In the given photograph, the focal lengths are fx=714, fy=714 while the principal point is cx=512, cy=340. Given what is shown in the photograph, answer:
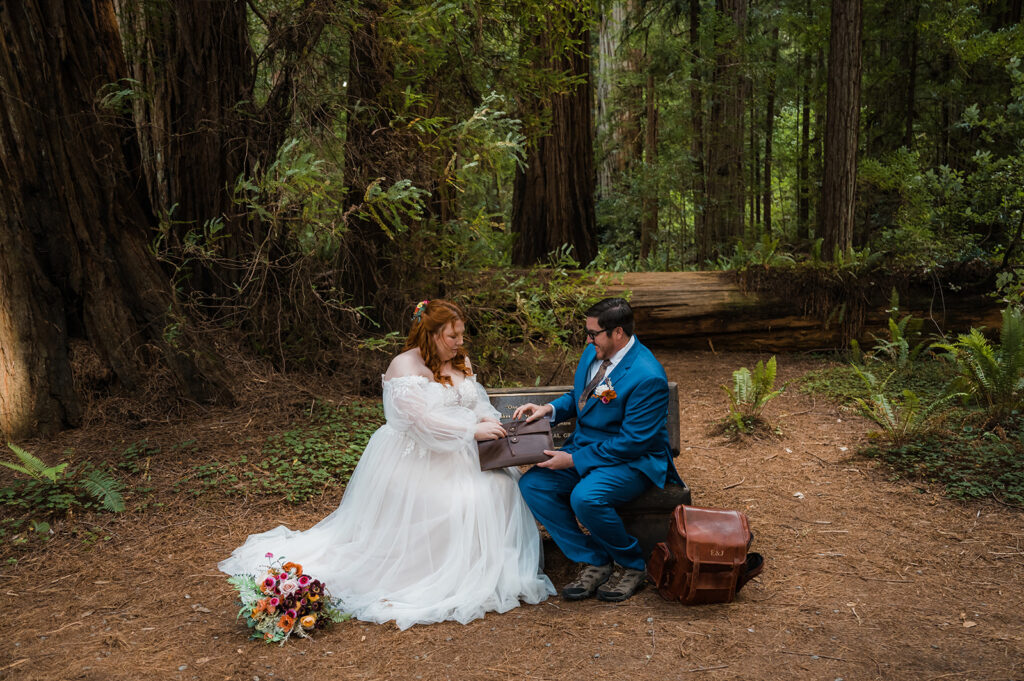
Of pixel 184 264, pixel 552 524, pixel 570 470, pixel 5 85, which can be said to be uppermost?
pixel 5 85

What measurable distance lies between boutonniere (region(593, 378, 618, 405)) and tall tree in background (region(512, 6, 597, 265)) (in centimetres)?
683

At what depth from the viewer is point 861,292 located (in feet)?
30.8

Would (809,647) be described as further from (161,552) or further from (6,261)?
(6,261)

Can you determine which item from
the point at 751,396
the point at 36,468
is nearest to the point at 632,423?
the point at 751,396

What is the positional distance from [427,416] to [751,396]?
4.15m

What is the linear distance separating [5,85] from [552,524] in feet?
19.3

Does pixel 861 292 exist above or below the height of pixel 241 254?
below

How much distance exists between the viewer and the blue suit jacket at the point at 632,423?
434 cm

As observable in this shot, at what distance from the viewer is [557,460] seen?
4418mm

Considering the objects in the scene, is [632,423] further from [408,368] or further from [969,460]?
[969,460]

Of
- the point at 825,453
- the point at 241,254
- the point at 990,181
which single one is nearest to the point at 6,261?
the point at 241,254

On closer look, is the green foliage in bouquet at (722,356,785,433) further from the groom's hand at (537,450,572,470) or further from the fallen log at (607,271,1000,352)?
the groom's hand at (537,450,572,470)

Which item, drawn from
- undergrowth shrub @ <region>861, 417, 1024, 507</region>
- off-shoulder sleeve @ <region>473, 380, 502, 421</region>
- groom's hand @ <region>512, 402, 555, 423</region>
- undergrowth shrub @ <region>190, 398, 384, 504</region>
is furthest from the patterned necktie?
undergrowth shrub @ <region>861, 417, 1024, 507</region>

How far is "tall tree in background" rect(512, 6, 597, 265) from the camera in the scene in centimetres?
1125
